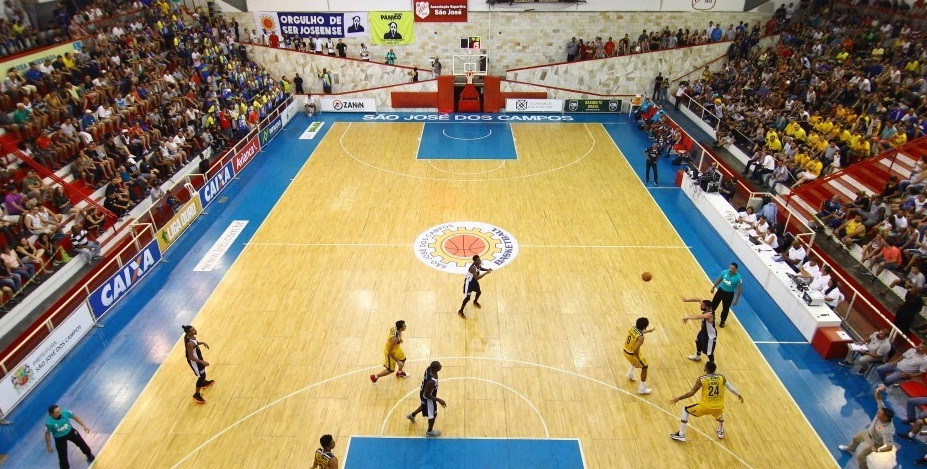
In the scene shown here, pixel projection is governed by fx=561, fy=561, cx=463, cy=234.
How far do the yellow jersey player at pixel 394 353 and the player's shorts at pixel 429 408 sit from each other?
1.25 meters

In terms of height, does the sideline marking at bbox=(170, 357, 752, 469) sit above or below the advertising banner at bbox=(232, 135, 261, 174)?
below

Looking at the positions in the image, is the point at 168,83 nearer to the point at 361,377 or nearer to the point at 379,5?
the point at 379,5

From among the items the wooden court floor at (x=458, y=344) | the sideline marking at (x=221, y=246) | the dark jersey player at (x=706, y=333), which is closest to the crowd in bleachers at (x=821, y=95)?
the wooden court floor at (x=458, y=344)

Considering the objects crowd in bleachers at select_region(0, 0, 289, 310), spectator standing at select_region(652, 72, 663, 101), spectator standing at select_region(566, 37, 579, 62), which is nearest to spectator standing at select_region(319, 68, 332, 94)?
crowd in bleachers at select_region(0, 0, 289, 310)

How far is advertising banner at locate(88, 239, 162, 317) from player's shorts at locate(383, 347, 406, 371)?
695 centimetres

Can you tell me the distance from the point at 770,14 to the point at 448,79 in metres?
17.4

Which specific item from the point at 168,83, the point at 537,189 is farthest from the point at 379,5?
the point at 537,189

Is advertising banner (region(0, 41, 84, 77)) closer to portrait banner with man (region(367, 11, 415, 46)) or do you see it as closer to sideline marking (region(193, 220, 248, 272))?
sideline marking (region(193, 220, 248, 272))

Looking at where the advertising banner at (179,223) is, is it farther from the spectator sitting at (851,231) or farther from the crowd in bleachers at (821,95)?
the crowd in bleachers at (821,95)

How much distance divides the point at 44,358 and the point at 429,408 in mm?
7625

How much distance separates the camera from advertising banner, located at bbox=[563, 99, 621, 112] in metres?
27.8

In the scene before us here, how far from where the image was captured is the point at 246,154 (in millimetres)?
21234

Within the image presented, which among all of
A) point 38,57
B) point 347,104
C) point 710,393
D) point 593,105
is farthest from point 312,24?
point 710,393

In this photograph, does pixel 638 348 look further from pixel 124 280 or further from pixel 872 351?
pixel 124 280
